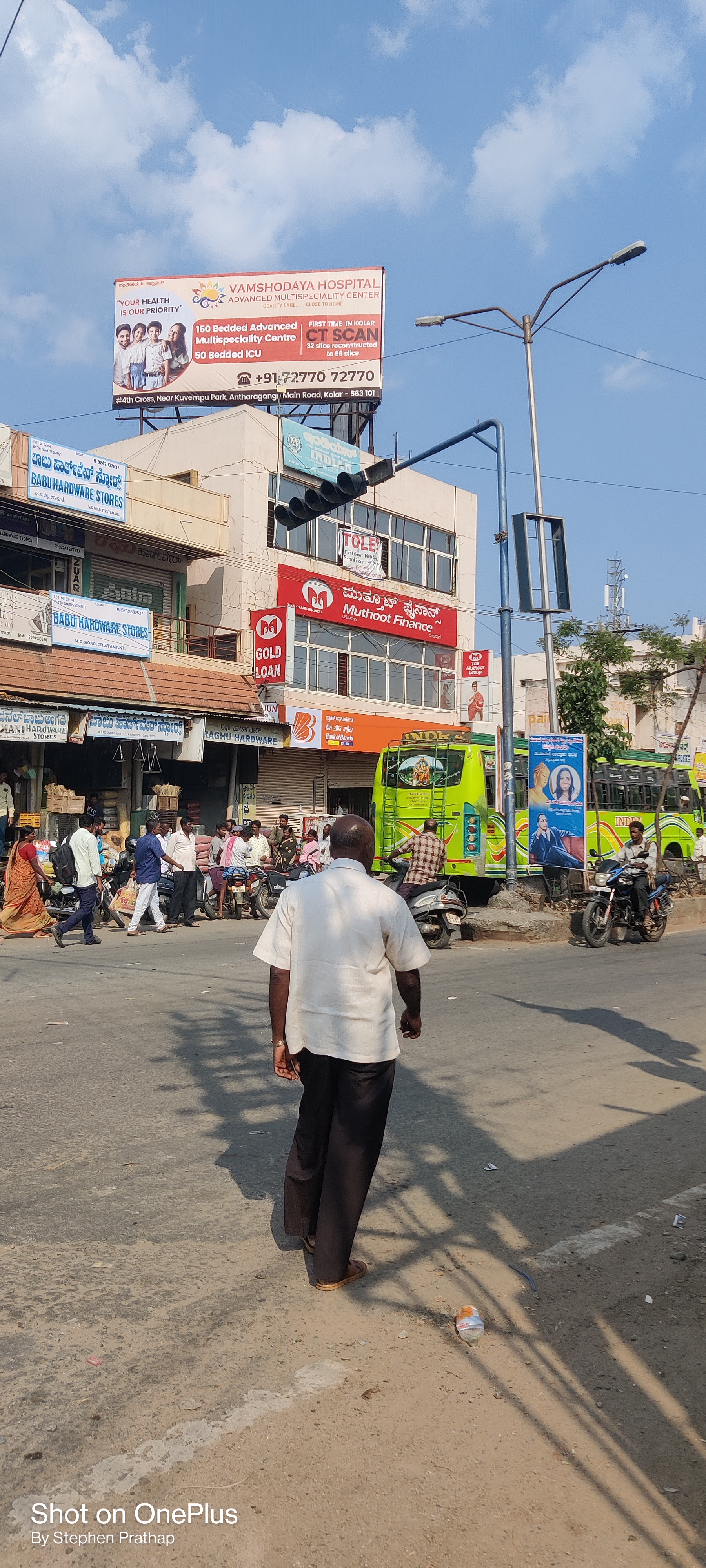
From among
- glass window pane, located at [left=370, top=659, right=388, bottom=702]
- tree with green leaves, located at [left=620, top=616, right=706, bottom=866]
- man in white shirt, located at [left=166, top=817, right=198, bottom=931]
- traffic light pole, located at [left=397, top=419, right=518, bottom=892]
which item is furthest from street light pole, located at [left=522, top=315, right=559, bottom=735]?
tree with green leaves, located at [left=620, top=616, right=706, bottom=866]

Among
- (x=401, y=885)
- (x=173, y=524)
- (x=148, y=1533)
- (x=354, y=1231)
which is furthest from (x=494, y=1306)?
(x=173, y=524)

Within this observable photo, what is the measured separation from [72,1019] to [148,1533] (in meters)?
6.51

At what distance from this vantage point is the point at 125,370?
29609 millimetres

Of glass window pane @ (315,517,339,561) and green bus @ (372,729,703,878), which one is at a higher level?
glass window pane @ (315,517,339,561)

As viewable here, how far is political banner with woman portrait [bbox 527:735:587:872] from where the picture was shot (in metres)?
16.8

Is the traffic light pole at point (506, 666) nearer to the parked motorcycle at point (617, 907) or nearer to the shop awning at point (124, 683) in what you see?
the parked motorcycle at point (617, 907)

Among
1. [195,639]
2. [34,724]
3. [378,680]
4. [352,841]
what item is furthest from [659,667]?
[352,841]

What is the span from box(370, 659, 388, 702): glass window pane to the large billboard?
725 centimetres

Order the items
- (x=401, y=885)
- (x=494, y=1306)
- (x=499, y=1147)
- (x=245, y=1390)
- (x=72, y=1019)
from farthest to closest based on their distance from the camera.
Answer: (x=401, y=885), (x=72, y=1019), (x=499, y=1147), (x=494, y=1306), (x=245, y=1390)

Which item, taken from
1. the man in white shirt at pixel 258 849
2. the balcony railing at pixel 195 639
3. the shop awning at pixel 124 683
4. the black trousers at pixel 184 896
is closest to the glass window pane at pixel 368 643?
the balcony railing at pixel 195 639

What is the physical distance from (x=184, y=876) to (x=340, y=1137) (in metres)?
13.5

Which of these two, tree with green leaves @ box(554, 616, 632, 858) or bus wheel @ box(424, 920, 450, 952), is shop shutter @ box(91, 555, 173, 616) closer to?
tree with green leaves @ box(554, 616, 632, 858)

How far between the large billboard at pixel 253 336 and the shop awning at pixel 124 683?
944cm

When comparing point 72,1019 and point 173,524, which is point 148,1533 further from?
point 173,524
